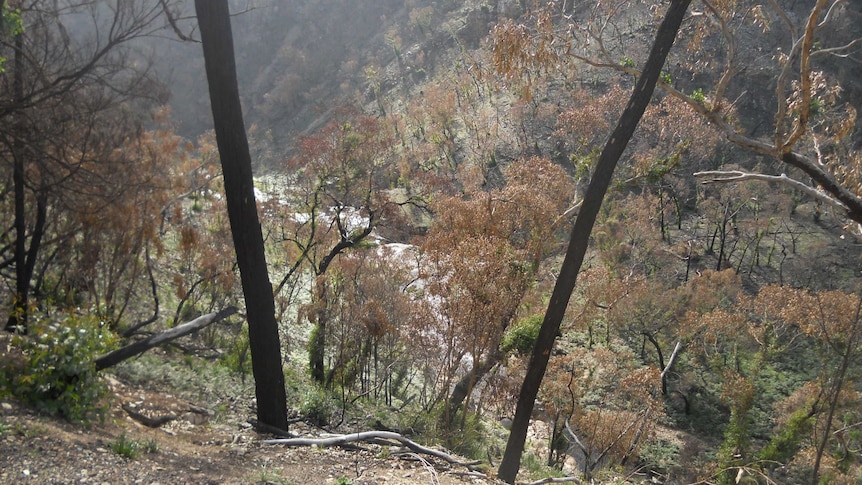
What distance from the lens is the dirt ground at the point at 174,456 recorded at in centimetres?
399

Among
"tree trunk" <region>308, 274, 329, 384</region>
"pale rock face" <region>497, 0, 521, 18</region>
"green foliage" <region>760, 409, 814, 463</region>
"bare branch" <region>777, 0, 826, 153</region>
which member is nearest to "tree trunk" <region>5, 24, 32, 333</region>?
"tree trunk" <region>308, 274, 329, 384</region>

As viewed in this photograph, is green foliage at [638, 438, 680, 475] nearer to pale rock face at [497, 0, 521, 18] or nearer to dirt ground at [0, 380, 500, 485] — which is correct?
dirt ground at [0, 380, 500, 485]

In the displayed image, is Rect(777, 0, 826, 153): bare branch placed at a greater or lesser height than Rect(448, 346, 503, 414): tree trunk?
greater

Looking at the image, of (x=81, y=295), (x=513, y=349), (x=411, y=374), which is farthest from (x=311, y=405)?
(x=411, y=374)

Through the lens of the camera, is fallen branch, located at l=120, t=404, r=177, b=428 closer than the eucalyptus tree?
Yes

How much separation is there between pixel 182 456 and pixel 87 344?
4.43 feet

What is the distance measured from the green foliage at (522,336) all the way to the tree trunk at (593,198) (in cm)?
788

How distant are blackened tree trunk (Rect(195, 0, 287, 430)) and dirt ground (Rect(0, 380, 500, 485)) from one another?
55 cm

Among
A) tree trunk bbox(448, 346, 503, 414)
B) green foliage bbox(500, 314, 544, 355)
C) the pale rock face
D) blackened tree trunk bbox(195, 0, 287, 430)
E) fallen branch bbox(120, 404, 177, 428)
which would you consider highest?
the pale rock face

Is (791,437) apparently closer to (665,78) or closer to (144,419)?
(665,78)

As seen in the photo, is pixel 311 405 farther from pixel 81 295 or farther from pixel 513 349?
pixel 513 349

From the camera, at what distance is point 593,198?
6.07 meters

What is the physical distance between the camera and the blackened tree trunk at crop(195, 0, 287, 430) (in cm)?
589

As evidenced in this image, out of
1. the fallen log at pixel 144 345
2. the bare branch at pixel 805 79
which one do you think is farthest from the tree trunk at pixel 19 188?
the bare branch at pixel 805 79
